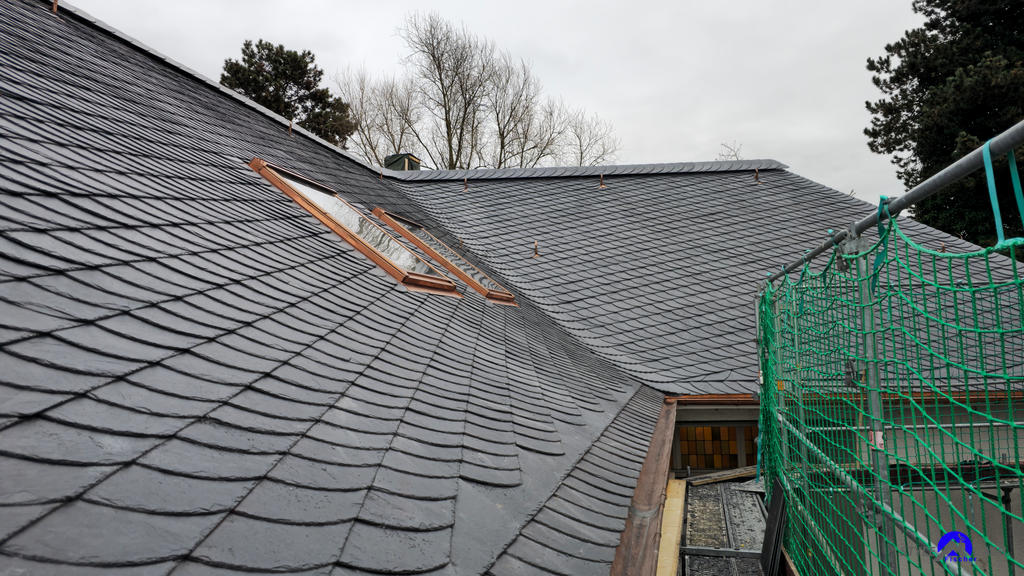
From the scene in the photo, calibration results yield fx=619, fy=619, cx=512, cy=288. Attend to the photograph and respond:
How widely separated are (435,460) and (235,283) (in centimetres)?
113

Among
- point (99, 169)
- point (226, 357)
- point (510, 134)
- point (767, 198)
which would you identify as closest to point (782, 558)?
point (226, 357)

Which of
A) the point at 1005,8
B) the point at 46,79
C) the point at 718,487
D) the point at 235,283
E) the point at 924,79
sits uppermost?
the point at 1005,8

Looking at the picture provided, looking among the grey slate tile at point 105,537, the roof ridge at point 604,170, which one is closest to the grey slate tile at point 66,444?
the grey slate tile at point 105,537

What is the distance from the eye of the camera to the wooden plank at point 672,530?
3623 mm

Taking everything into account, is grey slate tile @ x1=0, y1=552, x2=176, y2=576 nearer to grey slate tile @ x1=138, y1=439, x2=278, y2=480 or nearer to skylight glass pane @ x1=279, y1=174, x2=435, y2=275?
grey slate tile @ x1=138, y1=439, x2=278, y2=480

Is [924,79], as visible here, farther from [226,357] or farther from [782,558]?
[226,357]

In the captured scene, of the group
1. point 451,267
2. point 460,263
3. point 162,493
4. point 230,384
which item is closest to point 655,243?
point 460,263

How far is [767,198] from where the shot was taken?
10.0m

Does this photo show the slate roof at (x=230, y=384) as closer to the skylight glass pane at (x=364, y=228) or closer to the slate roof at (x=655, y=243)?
the skylight glass pane at (x=364, y=228)

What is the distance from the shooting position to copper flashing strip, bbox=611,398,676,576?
6.98 ft

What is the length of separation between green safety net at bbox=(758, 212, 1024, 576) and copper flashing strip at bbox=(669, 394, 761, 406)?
0.44m

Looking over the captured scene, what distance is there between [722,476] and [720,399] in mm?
759

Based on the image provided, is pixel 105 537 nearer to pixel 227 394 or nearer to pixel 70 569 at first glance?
pixel 70 569

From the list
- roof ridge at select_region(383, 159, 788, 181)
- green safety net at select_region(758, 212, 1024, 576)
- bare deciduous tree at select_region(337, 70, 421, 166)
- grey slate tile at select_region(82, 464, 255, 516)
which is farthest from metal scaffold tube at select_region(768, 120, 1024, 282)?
bare deciduous tree at select_region(337, 70, 421, 166)
